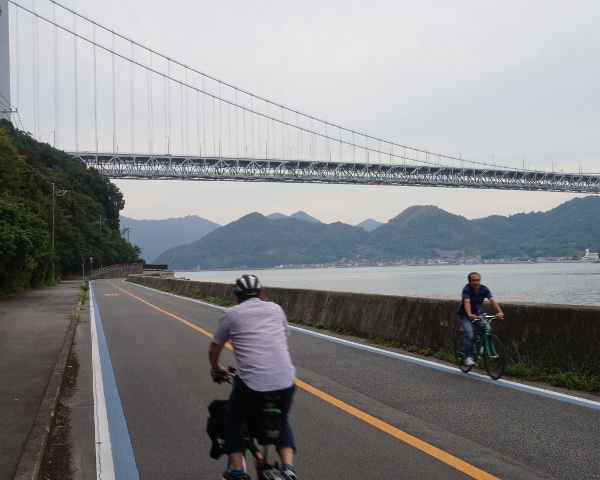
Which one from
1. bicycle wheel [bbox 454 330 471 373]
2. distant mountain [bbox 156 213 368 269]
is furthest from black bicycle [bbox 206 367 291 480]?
distant mountain [bbox 156 213 368 269]

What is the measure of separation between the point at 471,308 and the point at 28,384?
587 centimetres

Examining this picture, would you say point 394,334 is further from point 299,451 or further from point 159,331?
point 299,451

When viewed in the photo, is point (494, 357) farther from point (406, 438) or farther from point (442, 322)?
point (406, 438)

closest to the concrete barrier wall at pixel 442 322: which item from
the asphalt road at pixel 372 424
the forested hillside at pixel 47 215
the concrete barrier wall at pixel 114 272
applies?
the asphalt road at pixel 372 424

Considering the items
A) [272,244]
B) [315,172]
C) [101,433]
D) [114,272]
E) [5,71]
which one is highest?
[5,71]

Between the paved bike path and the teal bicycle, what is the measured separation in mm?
5274

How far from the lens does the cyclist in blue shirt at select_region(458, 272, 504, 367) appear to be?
30.3 ft

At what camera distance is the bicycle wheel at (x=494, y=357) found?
890 centimetres

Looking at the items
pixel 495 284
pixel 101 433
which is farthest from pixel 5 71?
pixel 101 433

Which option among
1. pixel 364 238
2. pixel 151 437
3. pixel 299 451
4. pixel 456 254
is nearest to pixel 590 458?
pixel 299 451

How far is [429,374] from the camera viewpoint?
922 cm

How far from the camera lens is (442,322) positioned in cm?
1113

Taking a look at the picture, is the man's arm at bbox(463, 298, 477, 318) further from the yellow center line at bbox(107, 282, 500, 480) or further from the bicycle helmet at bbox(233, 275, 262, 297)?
the bicycle helmet at bbox(233, 275, 262, 297)

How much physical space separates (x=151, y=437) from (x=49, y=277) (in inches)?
1841
